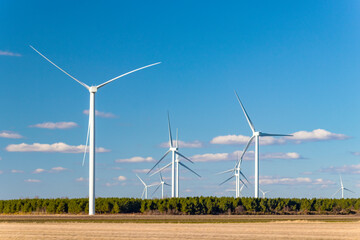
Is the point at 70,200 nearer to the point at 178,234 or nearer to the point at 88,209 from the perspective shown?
the point at 88,209

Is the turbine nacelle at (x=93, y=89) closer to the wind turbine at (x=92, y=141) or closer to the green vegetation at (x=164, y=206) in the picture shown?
the wind turbine at (x=92, y=141)

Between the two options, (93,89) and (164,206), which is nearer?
(93,89)

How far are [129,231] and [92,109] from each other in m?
28.3

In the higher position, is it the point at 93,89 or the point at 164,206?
the point at 93,89

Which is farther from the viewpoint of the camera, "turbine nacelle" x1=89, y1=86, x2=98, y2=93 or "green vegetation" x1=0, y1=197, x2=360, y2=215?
"green vegetation" x1=0, y1=197, x2=360, y2=215

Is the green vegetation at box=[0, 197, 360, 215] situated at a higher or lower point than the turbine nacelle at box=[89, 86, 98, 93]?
lower

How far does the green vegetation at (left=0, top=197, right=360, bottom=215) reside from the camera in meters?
78.9

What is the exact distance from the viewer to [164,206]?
79.2 m

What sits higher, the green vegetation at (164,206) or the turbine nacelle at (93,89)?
the turbine nacelle at (93,89)

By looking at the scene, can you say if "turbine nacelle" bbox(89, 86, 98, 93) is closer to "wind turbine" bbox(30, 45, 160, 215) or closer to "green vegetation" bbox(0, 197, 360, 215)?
"wind turbine" bbox(30, 45, 160, 215)

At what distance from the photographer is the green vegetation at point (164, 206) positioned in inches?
3108

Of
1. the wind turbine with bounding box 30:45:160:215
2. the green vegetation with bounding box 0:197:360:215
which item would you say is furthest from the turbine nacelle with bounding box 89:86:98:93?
the green vegetation with bounding box 0:197:360:215

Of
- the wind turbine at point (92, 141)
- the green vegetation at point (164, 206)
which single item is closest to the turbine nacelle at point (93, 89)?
the wind turbine at point (92, 141)

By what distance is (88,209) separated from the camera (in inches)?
3071
